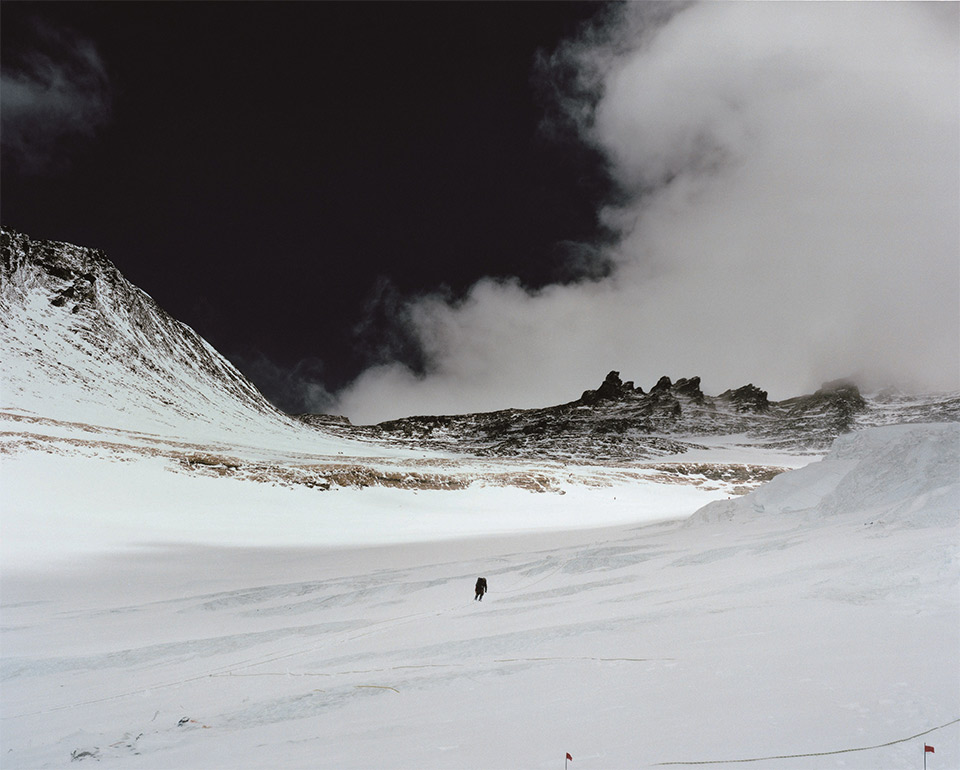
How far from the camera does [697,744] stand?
403 cm

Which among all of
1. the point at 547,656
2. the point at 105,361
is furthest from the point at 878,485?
the point at 105,361

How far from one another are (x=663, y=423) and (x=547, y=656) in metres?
164

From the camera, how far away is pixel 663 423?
530 ft

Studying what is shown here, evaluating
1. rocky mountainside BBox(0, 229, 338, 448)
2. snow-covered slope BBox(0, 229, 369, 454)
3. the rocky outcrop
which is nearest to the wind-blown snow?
snow-covered slope BBox(0, 229, 369, 454)

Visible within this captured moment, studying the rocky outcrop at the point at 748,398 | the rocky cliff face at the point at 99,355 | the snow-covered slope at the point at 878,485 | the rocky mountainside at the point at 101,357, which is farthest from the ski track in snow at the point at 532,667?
the rocky outcrop at the point at 748,398

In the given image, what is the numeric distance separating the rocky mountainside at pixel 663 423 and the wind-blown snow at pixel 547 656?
95.7m

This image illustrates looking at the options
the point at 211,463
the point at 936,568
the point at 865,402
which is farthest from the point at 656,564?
the point at 865,402

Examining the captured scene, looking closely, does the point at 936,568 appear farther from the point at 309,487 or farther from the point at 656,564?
the point at 309,487

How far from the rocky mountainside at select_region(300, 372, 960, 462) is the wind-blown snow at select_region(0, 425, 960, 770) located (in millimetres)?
95731

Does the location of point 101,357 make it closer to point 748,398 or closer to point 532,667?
point 532,667

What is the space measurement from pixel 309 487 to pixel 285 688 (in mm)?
26648

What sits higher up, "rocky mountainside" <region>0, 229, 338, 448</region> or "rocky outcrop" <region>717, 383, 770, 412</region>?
"rocky outcrop" <region>717, 383, 770, 412</region>

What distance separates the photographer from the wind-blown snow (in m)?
4.31

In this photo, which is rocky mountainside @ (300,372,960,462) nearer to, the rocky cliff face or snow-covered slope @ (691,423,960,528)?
the rocky cliff face
